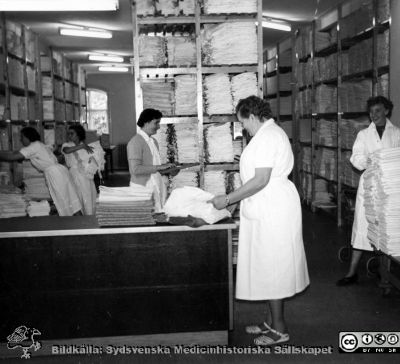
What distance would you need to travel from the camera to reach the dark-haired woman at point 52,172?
606cm

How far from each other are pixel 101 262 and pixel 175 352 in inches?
27.9

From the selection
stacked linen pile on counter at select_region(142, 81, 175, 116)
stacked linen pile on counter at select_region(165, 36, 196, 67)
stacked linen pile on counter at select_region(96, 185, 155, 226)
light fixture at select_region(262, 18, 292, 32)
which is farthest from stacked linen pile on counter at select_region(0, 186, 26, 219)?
light fixture at select_region(262, 18, 292, 32)

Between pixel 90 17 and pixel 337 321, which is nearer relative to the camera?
pixel 337 321

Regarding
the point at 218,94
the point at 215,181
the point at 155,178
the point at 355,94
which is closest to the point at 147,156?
the point at 155,178

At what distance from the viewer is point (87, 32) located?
9.47 meters

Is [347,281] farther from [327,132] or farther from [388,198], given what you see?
[327,132]

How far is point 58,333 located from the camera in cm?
324

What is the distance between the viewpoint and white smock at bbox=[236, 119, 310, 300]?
10.4 feet

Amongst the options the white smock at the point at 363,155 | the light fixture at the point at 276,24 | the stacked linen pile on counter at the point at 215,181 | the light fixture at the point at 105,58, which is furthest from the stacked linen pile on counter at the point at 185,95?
the light fixture at the point at 105,58

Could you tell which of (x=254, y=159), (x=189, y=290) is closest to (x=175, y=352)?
(x=189, y=290)

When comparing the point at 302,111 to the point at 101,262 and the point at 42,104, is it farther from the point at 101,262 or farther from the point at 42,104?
the point at 101,262

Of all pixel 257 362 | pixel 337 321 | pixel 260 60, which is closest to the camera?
pixel 257 362

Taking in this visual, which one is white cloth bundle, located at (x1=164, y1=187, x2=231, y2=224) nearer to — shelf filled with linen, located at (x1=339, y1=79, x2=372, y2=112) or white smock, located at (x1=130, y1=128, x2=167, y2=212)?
white smock, located at (x1=130, y1=128, x2=167, y2=212)

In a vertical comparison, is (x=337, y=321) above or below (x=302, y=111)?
below
